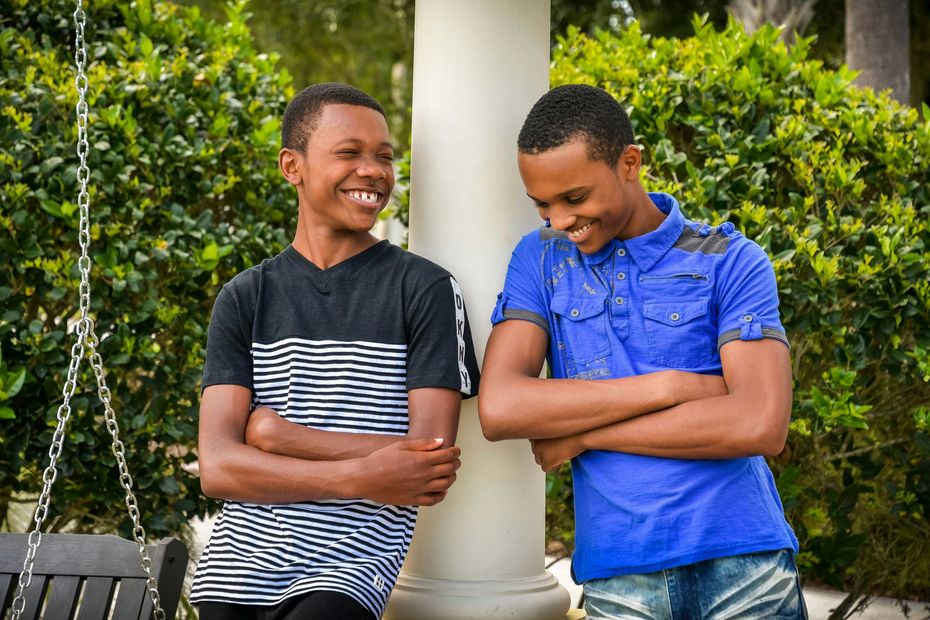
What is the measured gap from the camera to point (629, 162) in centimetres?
275

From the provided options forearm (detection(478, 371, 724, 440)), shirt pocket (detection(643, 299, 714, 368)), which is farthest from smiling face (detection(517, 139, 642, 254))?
forearm (detection(478, 371, 724, 440))

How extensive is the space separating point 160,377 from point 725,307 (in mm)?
2338

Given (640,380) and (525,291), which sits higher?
(525,291)

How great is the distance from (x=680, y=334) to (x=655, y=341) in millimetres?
62

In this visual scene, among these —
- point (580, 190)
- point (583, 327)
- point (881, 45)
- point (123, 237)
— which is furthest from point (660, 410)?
point (881, 45)

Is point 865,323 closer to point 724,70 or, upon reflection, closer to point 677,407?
point 724,70

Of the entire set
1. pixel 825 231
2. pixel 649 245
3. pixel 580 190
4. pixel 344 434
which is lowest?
pixel 344 434

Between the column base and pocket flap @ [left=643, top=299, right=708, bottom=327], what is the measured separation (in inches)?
35.8

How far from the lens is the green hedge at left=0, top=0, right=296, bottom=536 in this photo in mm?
4035

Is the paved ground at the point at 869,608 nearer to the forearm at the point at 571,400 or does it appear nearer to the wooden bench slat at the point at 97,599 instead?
the forearm at the point at 571,400

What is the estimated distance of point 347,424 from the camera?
9.25 ft

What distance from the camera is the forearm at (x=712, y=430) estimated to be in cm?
250

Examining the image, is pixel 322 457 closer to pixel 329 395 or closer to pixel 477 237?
pixel 329 395

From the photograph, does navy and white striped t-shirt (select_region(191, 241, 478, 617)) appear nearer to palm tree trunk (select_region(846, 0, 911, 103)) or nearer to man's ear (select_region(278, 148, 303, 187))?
man's ear (select_region(278, 148, 303, 187))
